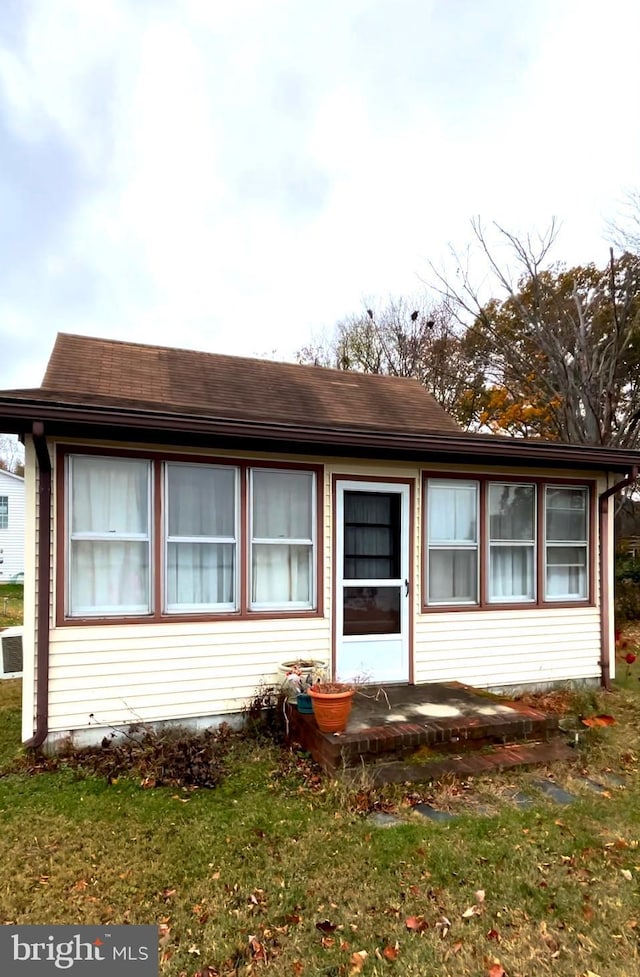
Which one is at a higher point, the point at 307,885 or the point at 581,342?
the point at 581,342

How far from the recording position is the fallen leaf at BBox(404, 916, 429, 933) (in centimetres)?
260

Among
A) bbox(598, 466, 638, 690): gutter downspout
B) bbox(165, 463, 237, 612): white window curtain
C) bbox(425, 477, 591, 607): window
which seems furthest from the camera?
bbox(598, 466, 638, 690): gutter downspout

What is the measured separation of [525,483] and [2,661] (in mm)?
6795

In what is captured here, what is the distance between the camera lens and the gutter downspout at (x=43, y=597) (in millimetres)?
4520

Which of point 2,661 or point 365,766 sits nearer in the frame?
point 365,766

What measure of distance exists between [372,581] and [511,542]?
1762 mm

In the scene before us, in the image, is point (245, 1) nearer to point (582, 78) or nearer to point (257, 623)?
point (582, 78)

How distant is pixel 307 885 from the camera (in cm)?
292

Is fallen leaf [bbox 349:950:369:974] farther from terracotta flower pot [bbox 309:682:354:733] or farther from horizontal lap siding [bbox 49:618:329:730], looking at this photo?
horizontal lap siding [bbox 49:618:329:730]

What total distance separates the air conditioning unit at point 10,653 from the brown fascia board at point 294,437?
3776 millimetres

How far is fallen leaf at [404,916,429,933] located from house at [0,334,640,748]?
108 inches

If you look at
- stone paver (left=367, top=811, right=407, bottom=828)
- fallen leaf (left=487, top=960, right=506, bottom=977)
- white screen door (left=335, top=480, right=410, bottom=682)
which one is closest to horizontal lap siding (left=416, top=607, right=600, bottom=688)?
white screen door (left=335, top=480, right=410, bottom=682)

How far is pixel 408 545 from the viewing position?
5945 millimetres

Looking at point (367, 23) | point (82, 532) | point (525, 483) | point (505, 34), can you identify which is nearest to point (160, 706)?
point (82, 532)
